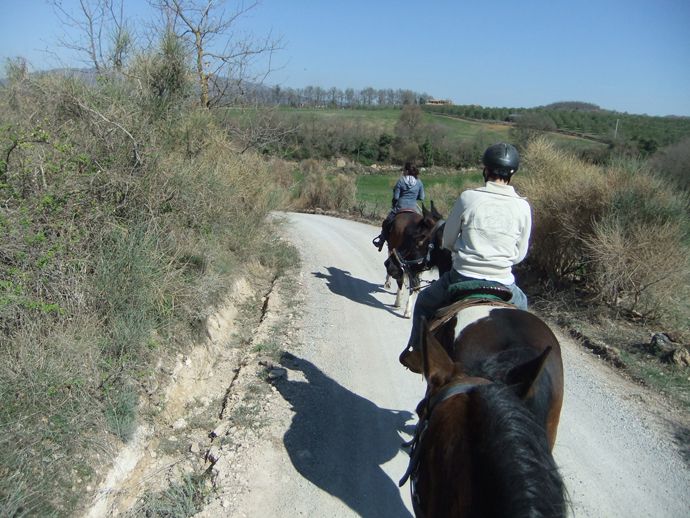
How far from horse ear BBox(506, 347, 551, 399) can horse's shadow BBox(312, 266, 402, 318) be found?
21.3 ft

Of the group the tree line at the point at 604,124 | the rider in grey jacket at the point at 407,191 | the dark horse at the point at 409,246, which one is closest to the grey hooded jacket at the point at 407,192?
the rider in grey jacket at the point at 407,191

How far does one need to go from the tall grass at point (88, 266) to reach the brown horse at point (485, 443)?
2.77 meters

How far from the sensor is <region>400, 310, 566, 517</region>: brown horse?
1.69 meters

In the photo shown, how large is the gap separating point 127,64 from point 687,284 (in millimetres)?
11081

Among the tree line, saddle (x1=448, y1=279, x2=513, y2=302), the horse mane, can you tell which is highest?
the tree line

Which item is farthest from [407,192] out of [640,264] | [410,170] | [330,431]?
[330,431]

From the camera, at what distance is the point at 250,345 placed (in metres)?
7.35

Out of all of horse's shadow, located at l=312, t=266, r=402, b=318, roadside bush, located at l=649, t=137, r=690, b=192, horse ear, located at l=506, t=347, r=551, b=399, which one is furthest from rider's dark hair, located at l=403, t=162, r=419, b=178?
roadside bush, located at l=649, t=137, r=690, b=192

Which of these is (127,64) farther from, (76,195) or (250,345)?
(250,345)

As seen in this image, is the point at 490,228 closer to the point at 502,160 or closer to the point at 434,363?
the point at 502,160

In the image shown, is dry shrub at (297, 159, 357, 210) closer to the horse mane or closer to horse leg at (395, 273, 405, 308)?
horse leg at (395, 273, 405, 308)

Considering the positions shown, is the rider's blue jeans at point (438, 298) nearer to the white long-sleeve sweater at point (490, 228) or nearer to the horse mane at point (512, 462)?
the white long-sleeve sweater at point (490, 228)

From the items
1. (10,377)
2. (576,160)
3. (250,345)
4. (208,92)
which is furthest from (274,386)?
(576,160)

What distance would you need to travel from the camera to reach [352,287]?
10750mm
